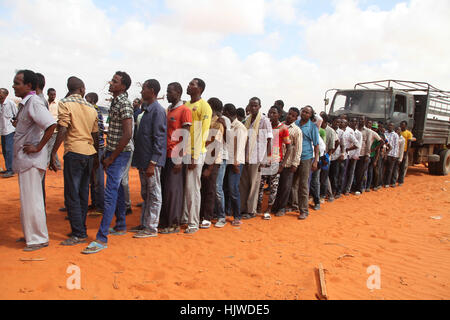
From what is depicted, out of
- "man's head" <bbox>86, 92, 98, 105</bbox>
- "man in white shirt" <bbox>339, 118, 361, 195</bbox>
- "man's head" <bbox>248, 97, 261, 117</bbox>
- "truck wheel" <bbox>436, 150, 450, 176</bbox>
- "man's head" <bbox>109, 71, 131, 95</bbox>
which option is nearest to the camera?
"man's head" <bbox>109, 71, 131, 95</bbox>

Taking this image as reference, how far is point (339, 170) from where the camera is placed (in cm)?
768

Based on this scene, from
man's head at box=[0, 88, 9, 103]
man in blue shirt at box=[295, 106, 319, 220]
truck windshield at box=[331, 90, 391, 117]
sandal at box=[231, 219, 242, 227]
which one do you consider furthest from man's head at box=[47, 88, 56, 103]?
truck windshield at box=[331, 90, 391, 117]

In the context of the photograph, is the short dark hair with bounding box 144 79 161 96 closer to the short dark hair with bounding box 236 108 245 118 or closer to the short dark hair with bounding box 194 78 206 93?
the short dark hair with bounding box 194 78 206 93

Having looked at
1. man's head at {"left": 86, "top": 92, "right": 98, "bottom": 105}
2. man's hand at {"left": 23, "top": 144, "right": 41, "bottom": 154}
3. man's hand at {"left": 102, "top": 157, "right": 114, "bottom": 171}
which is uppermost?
man's head at {"left": 86, "top": 92, "right": 98, "bottom": 105}

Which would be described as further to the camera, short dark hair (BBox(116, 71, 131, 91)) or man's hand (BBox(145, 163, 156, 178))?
man's hand (BBox(145, 163, 156, 178))

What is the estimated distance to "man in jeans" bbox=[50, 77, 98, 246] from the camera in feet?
12.2

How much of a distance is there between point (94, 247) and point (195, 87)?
2.40 metres

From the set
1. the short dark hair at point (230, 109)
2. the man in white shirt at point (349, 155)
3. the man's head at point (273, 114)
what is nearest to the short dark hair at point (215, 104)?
the short dark hair at point (230, 109)

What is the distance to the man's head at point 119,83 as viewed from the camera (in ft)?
12.6

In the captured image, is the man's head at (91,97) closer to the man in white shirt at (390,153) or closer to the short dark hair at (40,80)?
the short dark hair at (40,80)

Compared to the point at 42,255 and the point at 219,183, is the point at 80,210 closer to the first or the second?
the point at 42,255

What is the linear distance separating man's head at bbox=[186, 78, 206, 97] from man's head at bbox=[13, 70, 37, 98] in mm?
1850

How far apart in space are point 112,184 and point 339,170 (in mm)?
5672

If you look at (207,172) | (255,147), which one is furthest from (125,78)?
(255,147)
